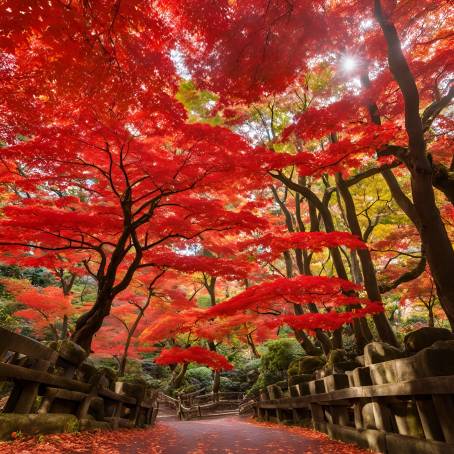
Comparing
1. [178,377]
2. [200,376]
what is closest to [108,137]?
[178,377]

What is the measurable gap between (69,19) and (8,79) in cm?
292

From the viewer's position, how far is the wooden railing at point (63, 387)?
429cm

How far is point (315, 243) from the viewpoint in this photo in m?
9.18

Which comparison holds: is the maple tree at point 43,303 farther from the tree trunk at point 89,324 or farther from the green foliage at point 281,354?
the green foliage at point 281,354

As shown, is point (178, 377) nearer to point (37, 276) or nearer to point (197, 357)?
point (197, 357)

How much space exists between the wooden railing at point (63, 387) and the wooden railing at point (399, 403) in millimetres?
4249

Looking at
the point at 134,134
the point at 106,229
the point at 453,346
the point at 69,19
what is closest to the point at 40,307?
the point at 106,229

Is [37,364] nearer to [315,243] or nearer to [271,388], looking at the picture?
[315,243]

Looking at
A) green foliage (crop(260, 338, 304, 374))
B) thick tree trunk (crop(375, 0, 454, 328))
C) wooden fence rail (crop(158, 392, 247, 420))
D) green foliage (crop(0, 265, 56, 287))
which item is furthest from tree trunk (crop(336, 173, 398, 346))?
green foliage (crop(0, 265, 56, 287))

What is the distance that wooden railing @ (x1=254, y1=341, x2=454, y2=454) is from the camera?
3145 millimetres

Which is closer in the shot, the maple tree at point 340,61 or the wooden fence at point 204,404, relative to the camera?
the maple tree at point 340,61

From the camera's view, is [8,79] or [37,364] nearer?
[37,364]

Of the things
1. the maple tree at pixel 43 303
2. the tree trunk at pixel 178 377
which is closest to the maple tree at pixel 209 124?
the maple tree at pixel 43 303

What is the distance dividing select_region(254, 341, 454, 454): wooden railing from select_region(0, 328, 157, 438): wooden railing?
4249 millimetres
